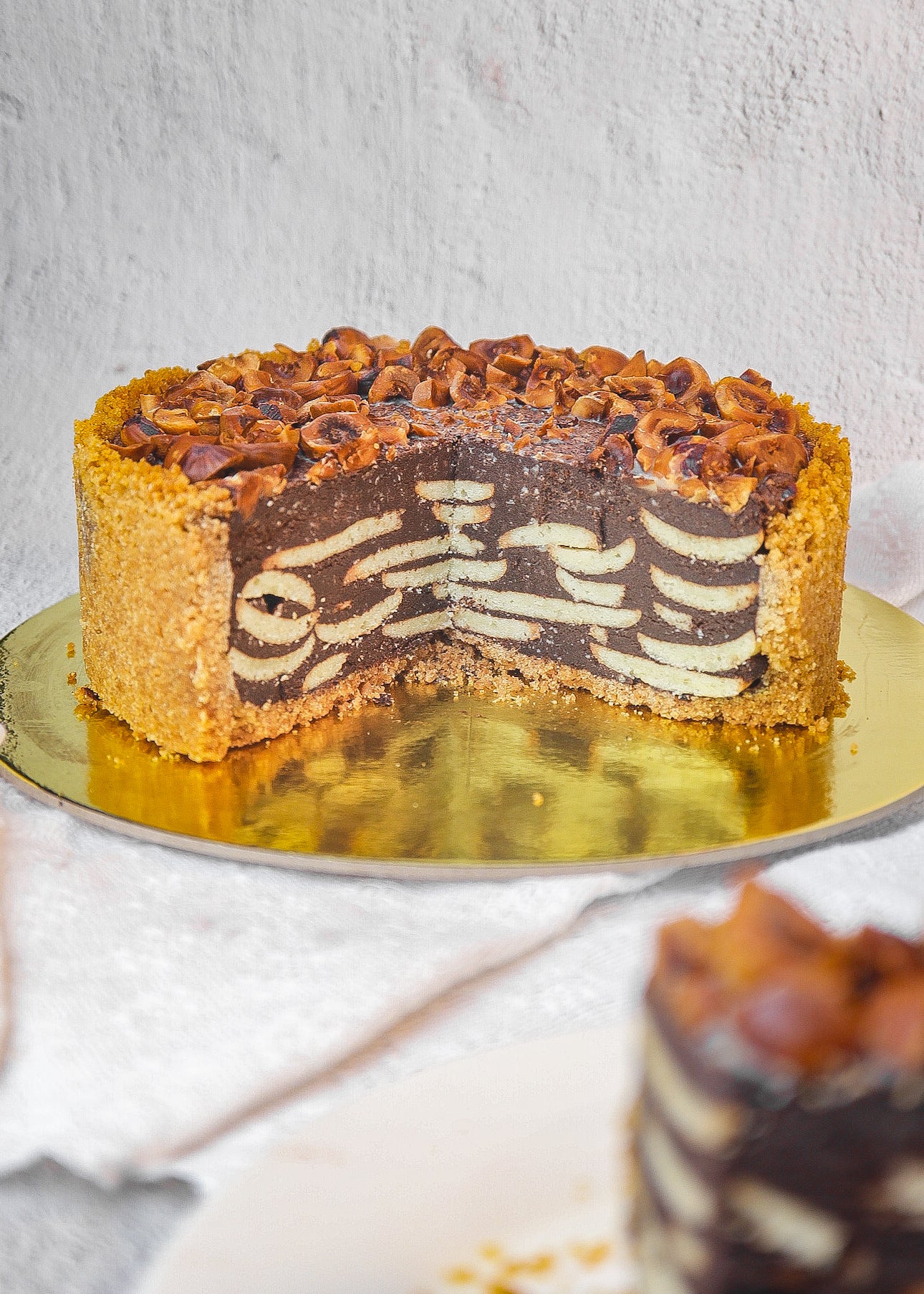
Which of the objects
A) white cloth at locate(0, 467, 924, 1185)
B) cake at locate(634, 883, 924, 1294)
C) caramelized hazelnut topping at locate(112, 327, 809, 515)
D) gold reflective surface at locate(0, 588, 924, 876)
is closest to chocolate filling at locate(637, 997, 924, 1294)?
cake at locate(634, 883, 924, 1294)

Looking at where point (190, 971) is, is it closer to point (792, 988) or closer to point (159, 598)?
point (159, 598)

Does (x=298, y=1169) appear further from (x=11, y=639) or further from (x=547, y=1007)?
(x=11, y=639)

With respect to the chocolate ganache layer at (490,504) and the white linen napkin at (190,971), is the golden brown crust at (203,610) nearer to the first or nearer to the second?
the chocolate ganache layer at (490,504)

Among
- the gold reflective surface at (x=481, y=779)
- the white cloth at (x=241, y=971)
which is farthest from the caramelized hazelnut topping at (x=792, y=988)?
the gold reflective surface at (x=481, y=779)

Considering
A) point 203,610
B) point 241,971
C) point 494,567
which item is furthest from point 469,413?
point 241,971

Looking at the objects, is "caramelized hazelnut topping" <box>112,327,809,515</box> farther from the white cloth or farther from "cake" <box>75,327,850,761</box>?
the white cloth

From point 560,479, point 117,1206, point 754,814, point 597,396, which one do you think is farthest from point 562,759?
point 117,1206
